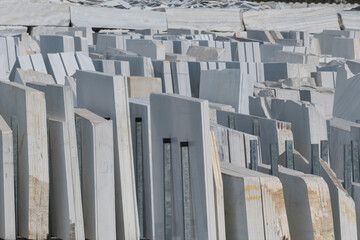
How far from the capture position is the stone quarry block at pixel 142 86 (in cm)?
652

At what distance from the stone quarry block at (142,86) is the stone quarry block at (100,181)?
5.88 feet

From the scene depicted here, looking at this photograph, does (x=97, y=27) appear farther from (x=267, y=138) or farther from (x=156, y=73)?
(x=267, y=138)

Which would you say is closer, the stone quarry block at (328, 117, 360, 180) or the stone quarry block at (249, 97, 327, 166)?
the stone quarry block at (249, 97, 327, 166)

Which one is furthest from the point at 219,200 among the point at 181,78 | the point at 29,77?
the point at 181,78

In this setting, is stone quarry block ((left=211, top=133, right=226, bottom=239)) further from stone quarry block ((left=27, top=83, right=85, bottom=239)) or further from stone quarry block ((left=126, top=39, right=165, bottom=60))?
stone quarry block ((left=126, top=39, right=165, bottom=60))

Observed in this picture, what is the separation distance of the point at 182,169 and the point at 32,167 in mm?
663

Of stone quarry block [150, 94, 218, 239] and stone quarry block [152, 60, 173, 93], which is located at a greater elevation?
stone quarry block [152, 60, 173, 93]

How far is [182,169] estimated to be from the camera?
4.41m

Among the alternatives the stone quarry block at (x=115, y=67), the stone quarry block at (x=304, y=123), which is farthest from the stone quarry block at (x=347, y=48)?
the stone quarry block at (x=304, y=123)

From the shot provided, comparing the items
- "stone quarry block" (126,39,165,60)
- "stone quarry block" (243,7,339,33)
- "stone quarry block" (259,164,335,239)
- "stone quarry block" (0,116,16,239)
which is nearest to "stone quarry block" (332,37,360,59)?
"stone quarry block" (126,39,165,60)

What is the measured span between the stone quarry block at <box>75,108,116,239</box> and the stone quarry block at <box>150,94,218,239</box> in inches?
7.7

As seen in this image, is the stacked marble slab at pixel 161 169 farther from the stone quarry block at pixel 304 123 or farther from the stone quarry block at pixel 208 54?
the stone quarry block at pixel 208 54

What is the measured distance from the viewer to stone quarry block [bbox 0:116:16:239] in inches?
178

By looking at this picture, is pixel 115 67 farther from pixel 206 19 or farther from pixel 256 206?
pixel 206 19
